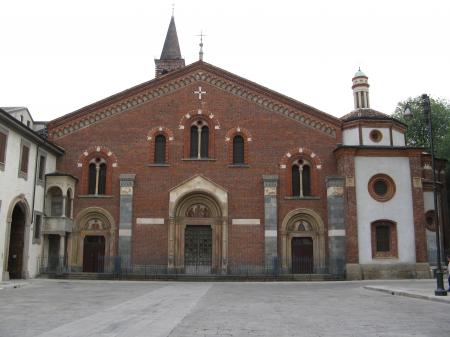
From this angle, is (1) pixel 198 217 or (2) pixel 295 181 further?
(2) pixel 295 181

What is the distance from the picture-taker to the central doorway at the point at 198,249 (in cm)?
3020

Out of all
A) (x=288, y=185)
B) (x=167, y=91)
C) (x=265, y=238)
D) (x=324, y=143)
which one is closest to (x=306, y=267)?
(x=265, y=238)

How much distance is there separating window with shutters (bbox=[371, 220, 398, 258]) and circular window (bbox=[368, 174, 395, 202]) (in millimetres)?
1550

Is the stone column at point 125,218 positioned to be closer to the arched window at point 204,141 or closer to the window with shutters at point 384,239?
the arched window at point 204,141

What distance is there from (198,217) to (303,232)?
6800 millimetres

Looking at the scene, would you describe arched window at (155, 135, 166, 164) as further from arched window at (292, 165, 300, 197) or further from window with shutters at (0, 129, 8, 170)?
window with shutters at (0, 129, 8, 170)

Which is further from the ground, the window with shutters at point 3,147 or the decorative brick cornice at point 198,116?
the decorative brick cornice at point 198,116

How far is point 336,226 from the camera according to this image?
29344 mm

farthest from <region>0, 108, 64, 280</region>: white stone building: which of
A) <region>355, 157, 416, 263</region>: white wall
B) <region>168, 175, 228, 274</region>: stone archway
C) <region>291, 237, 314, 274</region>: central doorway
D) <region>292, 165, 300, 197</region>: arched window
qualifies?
<region>355, 157, 416, 263</region>: white wall

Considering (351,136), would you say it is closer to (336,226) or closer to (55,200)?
(336,226)

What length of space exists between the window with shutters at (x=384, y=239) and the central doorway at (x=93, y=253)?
55.5 feet

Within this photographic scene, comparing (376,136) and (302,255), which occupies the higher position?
(376,136)

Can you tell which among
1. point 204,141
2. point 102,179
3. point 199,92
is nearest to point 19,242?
point 102,179

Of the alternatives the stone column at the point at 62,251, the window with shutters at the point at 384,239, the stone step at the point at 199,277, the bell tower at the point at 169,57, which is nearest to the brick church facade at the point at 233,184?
the window with shutters at the point at 384,239
